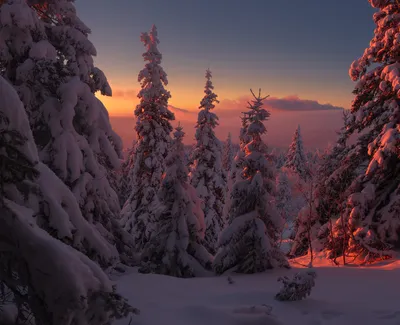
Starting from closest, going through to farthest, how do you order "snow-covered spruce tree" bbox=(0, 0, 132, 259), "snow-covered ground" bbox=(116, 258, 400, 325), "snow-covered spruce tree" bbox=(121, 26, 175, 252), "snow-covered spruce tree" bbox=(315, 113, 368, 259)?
"snow-covered ground" bbox=(116, 258, 400, 325) → "snow-covered spruce tree" bbox=(0, 0, 132, 259) → "snow-covered spruce tree" bbox=(315, 113, 368, 259) → "snow-covered spruce tree" bbox=(121, 26, 175, 252)

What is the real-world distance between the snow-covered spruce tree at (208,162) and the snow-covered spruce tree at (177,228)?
27.3ft

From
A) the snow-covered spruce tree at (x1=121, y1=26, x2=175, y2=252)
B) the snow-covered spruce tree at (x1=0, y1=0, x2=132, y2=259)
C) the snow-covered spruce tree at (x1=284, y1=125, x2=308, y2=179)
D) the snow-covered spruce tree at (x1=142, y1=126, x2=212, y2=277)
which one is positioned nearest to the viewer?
the snow-covered spruce tree at (x1=0, y1=0, x2=132, y2=259)

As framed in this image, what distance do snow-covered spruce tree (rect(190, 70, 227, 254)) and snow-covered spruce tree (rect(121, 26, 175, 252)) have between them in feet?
8.60

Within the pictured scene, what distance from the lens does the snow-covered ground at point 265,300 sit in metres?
7.77

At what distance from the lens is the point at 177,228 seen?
16438mm

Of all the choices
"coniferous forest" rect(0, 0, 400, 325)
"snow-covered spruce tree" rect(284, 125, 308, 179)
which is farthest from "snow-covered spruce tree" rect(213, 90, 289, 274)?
"snow-covered spruce tree" rect(284, 125, 308, 179)

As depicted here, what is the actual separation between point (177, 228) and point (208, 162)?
9.96 metres

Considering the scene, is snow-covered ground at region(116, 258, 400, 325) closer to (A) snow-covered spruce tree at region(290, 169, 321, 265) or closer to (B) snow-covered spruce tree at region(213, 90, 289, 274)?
(B) snow-covered spruce tree at region(213, 90, 289, 274)

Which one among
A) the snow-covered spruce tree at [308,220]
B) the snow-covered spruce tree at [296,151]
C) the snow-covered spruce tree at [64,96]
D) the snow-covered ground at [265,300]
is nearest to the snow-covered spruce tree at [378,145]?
the snow-covered ground at [265,300]

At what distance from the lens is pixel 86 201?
37.8 feet

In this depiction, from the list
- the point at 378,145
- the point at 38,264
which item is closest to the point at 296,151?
the point at 378,145

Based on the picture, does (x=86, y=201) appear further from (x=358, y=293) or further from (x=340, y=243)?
(x=340, y=243)

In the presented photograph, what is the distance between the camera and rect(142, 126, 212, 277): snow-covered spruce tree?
16047 millimetres

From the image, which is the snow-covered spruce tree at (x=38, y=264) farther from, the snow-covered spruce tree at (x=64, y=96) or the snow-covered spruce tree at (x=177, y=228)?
the snow-covered spruce tree at (x=177, y=228)
